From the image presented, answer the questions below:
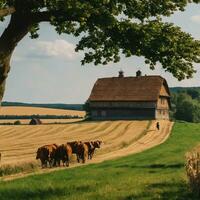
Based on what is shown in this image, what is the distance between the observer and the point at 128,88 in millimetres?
105375

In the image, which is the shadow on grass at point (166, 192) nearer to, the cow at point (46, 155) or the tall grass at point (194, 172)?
the tall grass at point (194, 172)

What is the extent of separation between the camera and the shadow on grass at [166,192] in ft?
48.9

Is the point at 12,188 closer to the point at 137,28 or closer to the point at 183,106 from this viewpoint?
the point at 137,28

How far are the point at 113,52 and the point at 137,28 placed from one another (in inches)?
64.7

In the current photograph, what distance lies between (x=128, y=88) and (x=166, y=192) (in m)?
89.6

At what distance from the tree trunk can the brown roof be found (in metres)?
86.5

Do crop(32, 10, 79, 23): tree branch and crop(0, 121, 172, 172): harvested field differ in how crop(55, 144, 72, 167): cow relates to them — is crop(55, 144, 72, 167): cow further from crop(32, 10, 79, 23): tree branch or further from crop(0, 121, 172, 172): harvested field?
crop(0, 121, 172, 172): harvested field

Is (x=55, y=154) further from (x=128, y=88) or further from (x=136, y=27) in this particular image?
(x=128, y=88)

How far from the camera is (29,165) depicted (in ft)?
106

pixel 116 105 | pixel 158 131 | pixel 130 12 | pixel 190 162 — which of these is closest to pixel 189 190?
pixel 190 162

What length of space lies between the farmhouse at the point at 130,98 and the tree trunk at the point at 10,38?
3388 inches

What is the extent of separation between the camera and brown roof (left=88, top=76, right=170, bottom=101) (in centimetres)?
10256

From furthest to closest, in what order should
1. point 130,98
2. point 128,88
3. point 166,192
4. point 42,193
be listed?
point 128,88
point 130,98
point 42,193
point 166,192

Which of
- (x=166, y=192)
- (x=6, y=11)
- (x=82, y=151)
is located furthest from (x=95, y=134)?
(x=6, y=11)
